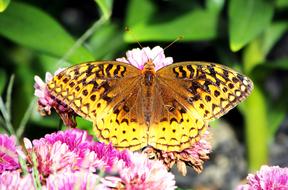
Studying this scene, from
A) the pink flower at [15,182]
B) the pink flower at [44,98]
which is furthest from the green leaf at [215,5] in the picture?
the pink flower at [15,182]

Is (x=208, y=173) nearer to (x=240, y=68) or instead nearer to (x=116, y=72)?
(x=240, y=68)

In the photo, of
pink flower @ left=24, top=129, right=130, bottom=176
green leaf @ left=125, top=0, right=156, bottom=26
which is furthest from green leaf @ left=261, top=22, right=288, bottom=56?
pink flower @ left=24, top=129, right=130, bottom=176

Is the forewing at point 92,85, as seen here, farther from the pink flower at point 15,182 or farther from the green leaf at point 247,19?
the green leaf at point 247,19

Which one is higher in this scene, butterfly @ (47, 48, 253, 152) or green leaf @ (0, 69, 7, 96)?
green leaf @ (0, 69, 7, 96)

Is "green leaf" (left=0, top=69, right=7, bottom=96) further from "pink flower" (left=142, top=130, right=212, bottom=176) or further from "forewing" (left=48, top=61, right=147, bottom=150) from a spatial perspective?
"pink flower" (left=142, top=130, right=212, bottom=176)

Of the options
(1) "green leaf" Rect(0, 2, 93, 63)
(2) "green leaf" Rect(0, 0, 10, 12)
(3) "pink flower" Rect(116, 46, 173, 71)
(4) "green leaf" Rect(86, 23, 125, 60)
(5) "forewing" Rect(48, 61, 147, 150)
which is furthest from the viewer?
(4) "green leaf" Rect(86, 23, 125, 60)

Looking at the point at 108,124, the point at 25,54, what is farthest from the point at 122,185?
the point at 25,54

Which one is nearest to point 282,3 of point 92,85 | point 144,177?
point 92,85

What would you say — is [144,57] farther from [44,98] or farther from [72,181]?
[72,181]
